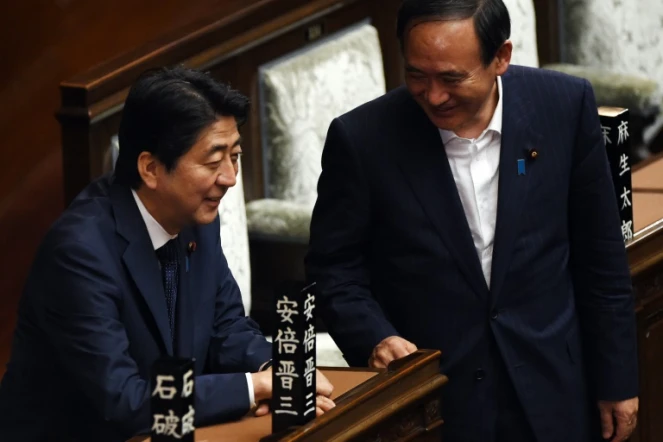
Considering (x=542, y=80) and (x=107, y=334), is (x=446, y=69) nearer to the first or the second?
(x=542, y=80)

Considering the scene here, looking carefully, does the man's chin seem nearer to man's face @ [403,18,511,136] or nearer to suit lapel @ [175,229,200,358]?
suit lapel @ [175,229,200,358]

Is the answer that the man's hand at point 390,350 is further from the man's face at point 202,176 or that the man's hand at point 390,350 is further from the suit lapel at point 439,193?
the man's face at point 202,176

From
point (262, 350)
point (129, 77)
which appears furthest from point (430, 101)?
point (129, 77)

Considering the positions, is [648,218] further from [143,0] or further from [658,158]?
[143,0]

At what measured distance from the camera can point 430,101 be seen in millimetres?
2211

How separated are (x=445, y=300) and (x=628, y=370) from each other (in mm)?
348

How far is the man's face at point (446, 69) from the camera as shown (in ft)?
7.16

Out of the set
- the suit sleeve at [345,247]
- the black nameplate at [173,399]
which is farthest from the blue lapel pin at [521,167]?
the black nameplate at [173,399]

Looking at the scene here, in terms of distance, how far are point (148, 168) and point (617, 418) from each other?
92cm

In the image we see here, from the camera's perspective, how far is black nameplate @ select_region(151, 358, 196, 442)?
5.37 feet

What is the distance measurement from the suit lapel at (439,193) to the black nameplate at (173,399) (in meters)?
0.75

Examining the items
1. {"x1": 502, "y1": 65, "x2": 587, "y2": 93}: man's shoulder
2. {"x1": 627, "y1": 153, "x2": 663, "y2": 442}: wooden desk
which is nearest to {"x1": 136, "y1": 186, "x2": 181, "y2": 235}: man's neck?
{"x1": 502, "y1": 65, "x2": 587, "y2": 93}: man's shoulder

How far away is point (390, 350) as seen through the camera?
7.34 feet

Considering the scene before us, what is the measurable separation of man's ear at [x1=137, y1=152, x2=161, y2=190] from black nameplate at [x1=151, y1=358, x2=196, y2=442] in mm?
511
